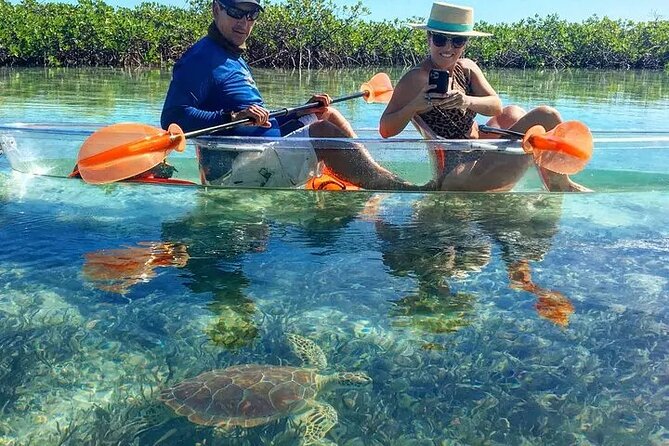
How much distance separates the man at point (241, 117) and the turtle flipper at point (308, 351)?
2.25 meters

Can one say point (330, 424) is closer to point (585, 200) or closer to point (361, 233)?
point (361, 233)

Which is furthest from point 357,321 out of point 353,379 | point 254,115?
point 254,115

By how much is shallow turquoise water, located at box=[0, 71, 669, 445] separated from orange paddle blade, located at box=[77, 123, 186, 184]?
348mm

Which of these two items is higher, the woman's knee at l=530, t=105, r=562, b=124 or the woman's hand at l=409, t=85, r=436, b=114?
the woman's hand at l=409, t=85, r=436, b=114

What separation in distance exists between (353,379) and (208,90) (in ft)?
9.32

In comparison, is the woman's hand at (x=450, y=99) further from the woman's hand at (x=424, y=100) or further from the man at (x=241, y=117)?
the man at (x=241, y=117)

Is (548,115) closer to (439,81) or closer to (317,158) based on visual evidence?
(439,81)

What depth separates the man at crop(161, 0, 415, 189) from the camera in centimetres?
477

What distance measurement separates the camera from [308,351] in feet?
9.55

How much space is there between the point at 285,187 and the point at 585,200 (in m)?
2.44

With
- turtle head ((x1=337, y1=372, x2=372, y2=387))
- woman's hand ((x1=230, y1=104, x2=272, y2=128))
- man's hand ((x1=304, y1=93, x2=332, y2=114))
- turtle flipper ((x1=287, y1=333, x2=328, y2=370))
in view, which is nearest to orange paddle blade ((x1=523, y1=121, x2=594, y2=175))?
man's hand ((x1=304, y1=93, x2=332, y2=114))

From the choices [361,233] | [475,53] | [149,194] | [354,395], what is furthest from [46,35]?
[354,395]

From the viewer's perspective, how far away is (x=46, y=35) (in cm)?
2420

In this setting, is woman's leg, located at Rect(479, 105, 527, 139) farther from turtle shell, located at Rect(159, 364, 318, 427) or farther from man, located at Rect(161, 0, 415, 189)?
turtle shell, located at Rect(159, 364, 318, 427)
